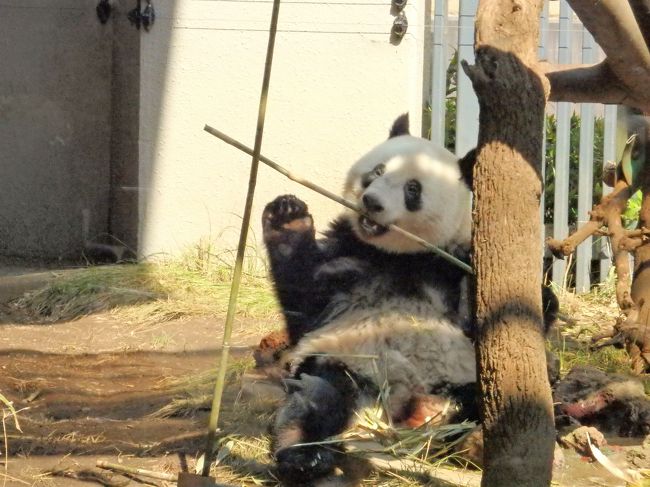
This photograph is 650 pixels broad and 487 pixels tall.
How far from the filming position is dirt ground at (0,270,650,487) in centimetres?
337

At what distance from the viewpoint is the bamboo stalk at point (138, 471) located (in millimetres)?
3203

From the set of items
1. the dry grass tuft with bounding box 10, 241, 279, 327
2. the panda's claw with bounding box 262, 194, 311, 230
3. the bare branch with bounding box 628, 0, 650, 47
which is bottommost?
the dry grass tuft with bounding box 10, 241, 279, 327

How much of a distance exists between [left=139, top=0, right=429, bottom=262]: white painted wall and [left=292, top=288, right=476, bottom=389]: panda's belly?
4.31ft

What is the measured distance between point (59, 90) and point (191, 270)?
68.7 inches

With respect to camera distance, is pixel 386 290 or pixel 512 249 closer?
pixel 512 249

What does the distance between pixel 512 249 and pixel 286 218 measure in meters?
1.67

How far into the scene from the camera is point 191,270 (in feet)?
18.5

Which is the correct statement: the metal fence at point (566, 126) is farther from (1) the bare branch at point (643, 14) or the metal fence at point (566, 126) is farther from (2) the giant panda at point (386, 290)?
(1) the bare branch at point (643, 14)

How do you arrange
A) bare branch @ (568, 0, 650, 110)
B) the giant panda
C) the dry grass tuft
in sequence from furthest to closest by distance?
1. the dry grass tuft
2. the giant panda
3. bare branch @ (568, 0, 650, 110)

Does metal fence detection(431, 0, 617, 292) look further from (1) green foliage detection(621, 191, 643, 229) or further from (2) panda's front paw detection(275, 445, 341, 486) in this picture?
(2) panda's front paw detection(275, 445, 341, 486)

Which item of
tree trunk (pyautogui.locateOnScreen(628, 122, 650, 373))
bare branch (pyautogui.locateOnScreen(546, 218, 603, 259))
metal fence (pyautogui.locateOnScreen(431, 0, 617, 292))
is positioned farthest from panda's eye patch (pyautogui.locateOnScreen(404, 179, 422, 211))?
metal fence (pyautogui.locateOnScreen(431, 0, 617, 292))

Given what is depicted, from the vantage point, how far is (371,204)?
387cm

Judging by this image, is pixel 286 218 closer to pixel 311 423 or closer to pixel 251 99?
pixel 311 423

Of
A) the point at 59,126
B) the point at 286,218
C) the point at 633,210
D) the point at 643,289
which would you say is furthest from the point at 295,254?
the point at 633,210
